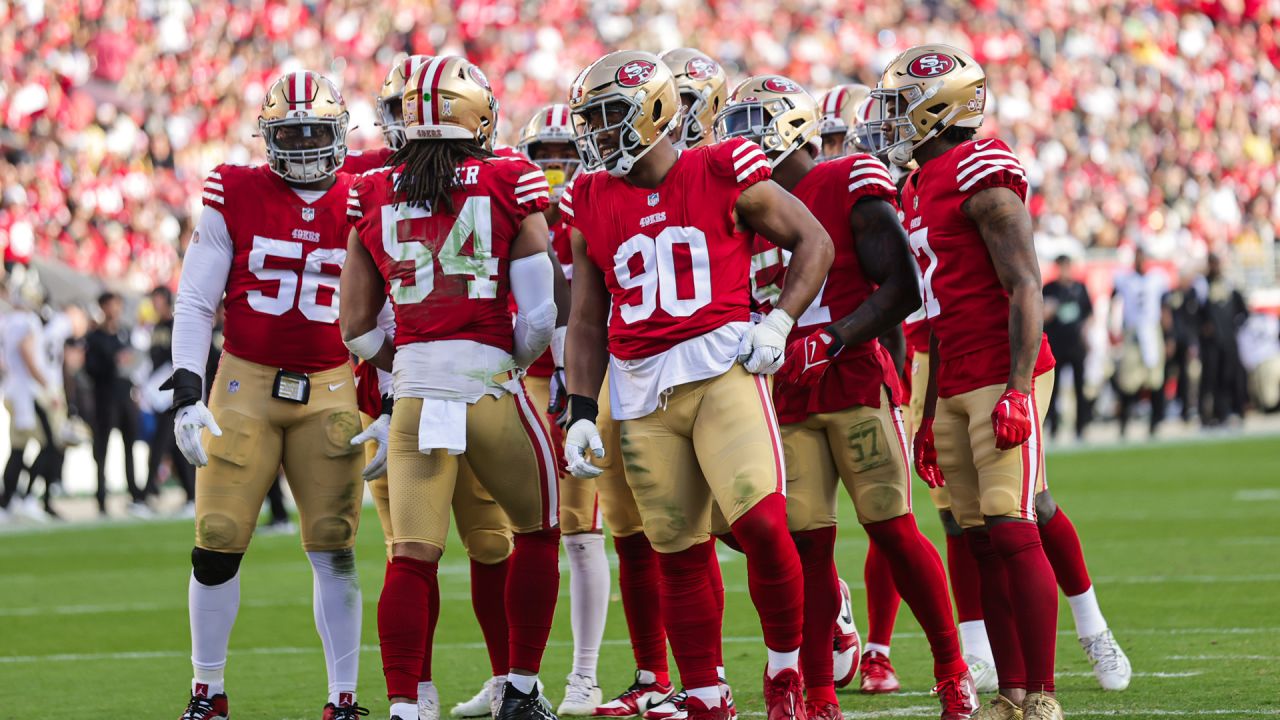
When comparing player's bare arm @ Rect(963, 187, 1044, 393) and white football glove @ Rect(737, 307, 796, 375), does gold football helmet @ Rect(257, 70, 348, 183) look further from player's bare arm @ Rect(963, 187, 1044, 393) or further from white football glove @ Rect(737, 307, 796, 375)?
player's bare arm @ Rect(963, 187, 1044, 393)

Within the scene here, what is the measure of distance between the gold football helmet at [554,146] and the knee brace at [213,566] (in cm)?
192

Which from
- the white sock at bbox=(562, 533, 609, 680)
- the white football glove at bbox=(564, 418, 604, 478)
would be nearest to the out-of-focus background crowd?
the white sock at bbox=(562, 533, 609, 680)

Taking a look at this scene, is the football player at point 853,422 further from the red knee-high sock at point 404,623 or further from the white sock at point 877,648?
the red knee-high sock at point 404,623

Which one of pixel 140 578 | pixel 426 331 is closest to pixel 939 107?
pixel 426 331

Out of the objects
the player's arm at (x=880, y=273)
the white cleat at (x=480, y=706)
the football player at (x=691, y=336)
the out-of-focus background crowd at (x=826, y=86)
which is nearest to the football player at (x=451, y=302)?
the football player at (x=691, y=336)

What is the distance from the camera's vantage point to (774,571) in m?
4.61

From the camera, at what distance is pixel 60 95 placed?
2512 centimetres

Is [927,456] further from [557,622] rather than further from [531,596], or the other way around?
[557,622]

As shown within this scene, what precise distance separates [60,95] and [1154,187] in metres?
17.3

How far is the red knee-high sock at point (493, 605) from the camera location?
5383mm

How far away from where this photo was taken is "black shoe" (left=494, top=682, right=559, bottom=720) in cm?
505

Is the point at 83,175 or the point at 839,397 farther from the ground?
the point at 83,175

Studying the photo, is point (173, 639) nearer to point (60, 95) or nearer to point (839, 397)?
point (839, 397)

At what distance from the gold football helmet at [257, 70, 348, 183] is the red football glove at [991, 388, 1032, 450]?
221 cm
